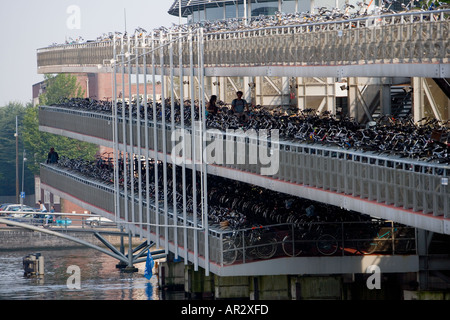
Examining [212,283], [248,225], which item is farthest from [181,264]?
[248,225]

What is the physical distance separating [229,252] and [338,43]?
8159 millimetres

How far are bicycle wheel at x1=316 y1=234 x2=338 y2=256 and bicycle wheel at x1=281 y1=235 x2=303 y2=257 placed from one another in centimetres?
65

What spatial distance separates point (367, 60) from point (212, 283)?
24.3 meters

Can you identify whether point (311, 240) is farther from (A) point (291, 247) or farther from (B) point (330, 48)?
(B) point (330, 48)

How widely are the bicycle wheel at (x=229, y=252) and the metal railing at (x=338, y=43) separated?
6.13 m

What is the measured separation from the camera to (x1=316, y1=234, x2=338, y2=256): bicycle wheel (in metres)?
43.8

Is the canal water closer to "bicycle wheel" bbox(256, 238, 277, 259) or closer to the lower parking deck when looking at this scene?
the lower parking deck

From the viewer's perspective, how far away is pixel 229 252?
43.7m

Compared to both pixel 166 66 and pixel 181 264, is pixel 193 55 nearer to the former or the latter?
pixel 166 66

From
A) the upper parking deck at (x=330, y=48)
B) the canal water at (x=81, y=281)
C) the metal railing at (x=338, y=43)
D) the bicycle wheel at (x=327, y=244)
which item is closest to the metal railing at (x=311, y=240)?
the bicycle wheel at (x=327, y=244)

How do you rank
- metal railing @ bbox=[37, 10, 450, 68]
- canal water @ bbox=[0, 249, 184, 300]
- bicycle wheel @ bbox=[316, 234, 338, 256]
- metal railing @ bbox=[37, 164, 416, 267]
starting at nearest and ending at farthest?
metal railing @ bbox=[37, 10, 450, 68]
metal railing @ bbox=[37, 164, 416, 267]
bicycle wheel @ bbox=[316, 234, 338, 256]
canal water @ bbox=[0, 249, 184, 300]

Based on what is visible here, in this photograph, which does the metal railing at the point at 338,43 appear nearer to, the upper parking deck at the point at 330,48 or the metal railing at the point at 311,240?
the upper parking deck at the point at 330,48

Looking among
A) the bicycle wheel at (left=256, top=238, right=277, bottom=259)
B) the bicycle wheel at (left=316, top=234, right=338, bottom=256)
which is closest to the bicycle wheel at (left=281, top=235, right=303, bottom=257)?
the bicycle wheel at (left=256, top=238, right=277, bottom=259)

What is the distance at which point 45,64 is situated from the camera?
8200 centimetres
